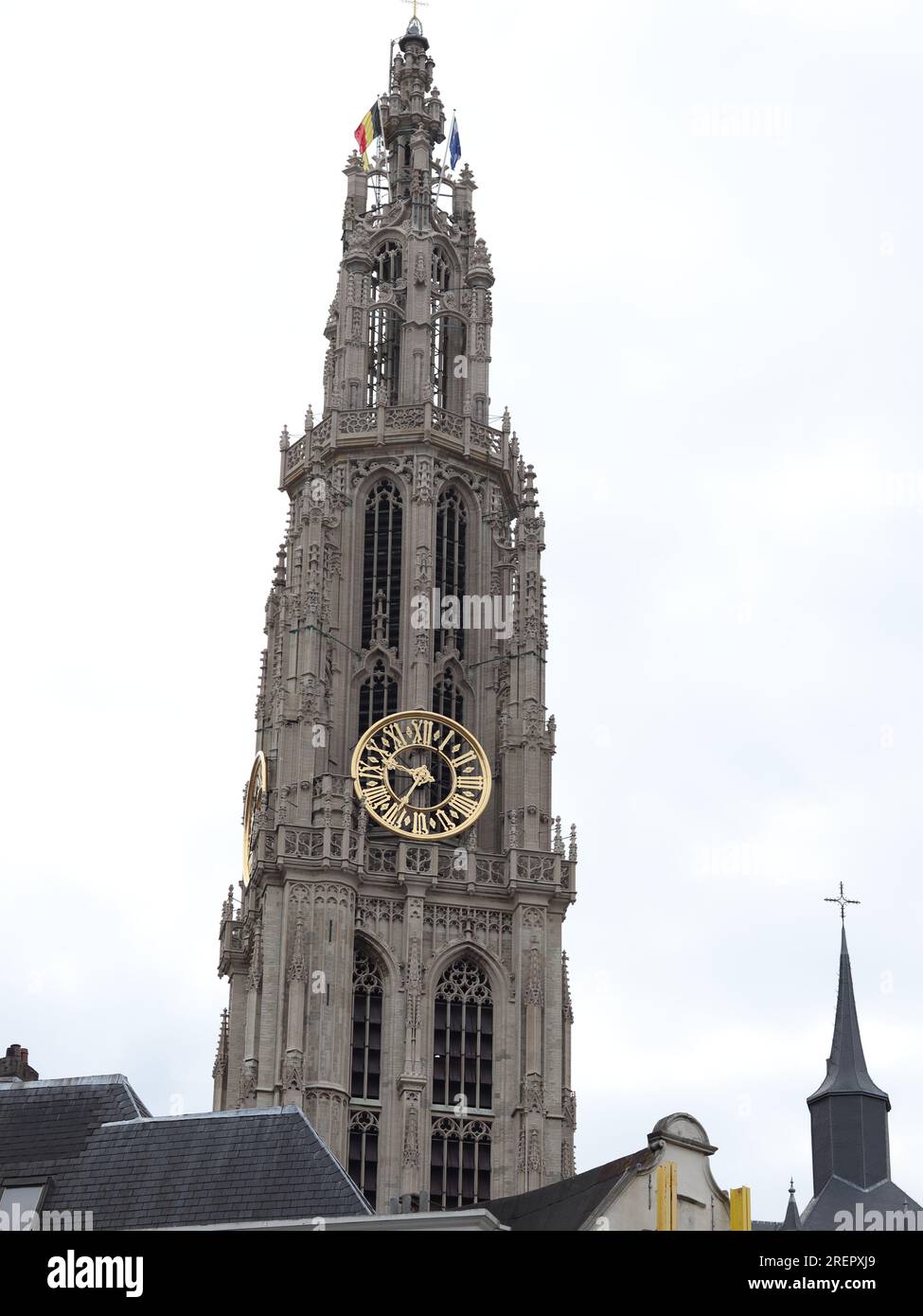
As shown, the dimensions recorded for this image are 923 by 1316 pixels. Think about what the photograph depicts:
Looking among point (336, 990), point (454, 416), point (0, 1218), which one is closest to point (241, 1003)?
point (336, 990)

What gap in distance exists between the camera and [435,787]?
81562 millimetres

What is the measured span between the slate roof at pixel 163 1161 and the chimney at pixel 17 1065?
7.51 meters

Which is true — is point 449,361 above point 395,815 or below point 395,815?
above

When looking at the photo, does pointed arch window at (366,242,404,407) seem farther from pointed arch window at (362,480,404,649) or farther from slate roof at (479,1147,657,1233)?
slate roof at (479,1147,657,1233)

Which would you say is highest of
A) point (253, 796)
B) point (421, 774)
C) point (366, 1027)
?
point (253, 796)

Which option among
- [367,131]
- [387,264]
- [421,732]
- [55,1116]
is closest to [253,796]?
[421,732]

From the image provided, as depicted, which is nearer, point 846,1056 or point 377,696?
point 377,696

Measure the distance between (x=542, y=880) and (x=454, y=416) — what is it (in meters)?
16.9

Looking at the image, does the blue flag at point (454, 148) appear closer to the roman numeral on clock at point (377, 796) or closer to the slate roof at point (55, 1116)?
the roman numeral on clock at point (377, 796)

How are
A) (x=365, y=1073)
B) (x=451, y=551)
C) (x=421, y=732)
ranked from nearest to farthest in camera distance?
(x=365, y=1073) → (x=421, y=732) → (x=451, y=551)

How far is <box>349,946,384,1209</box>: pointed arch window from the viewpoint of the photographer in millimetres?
74125

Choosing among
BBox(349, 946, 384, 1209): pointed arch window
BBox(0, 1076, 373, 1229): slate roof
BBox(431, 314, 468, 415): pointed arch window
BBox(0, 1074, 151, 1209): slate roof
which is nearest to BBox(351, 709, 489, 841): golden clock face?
BBox(349, 946, 384, 1209): pointed arch window

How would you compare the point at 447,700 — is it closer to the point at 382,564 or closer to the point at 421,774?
the point at 421,774

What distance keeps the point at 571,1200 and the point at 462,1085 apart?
1333 inches
